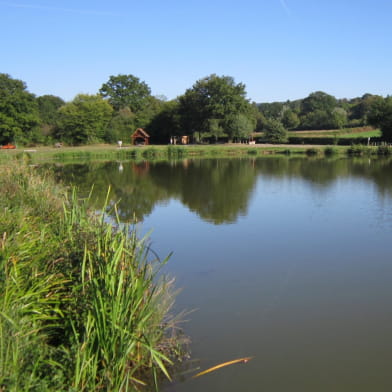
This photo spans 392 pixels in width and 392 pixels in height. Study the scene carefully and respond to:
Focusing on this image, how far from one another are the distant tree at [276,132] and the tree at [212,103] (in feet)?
12.1

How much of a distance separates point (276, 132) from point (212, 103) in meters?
9.24

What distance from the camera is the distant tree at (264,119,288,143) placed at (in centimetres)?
5353

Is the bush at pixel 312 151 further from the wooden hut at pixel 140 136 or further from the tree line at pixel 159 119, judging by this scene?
the wooden hut at pixel 140 136

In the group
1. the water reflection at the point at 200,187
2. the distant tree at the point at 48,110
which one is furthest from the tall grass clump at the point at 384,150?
the distant tree at the point at 48,110

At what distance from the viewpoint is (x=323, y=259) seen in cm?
846

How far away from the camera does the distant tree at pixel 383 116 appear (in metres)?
45.7

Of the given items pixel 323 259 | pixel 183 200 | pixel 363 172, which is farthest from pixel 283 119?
pixel 323 259

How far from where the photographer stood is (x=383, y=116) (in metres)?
47.1

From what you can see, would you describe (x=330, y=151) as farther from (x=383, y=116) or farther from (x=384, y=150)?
(x=383, y=116)

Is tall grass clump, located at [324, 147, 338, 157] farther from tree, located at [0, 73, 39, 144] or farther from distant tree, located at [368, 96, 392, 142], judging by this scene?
tree, located at [0, 73, 39, 144]

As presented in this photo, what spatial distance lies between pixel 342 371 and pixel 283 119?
7529cm

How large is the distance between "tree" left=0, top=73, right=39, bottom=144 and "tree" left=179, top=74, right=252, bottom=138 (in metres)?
19.4

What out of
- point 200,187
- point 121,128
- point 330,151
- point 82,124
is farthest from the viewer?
point 121,128

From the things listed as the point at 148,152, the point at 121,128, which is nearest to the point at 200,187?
the point at 148,152
